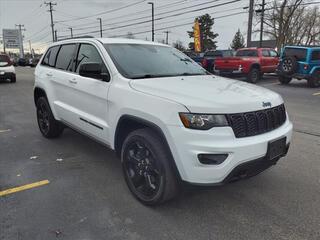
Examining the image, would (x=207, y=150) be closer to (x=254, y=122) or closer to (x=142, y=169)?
(x=254, y=122)

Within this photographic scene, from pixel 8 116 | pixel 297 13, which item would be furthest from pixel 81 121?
pixel 297 13

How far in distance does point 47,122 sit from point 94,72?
2.47m

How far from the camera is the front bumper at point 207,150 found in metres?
2.78

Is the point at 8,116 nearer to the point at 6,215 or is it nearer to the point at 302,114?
the point at 6,215

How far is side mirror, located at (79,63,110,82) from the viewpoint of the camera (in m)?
3.71

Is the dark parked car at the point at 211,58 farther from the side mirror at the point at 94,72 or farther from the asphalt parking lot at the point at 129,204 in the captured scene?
the side mirror at the point at 94,72

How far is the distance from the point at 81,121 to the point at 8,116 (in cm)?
503

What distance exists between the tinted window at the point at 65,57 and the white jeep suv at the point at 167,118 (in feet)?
0.82

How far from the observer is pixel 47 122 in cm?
579

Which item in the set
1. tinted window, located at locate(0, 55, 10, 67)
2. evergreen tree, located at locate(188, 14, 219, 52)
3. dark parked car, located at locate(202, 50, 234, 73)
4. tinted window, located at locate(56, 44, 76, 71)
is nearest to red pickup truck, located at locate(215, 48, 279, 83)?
dark parked car, located at locate(202, 50, 234, 73)

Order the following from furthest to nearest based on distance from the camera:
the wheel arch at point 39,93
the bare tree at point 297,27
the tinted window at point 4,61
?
the bare tree at point 297,27 → the tinted window at point 4,61 → the wheel arch at point 39,93

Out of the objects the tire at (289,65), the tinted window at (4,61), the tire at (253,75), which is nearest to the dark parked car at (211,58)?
the tire at (253,75)

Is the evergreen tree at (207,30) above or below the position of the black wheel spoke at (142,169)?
above

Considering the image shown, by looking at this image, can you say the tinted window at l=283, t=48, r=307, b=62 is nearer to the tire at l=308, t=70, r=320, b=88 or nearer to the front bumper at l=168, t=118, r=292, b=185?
the tire at l=308, t=70, r=320, b=88
